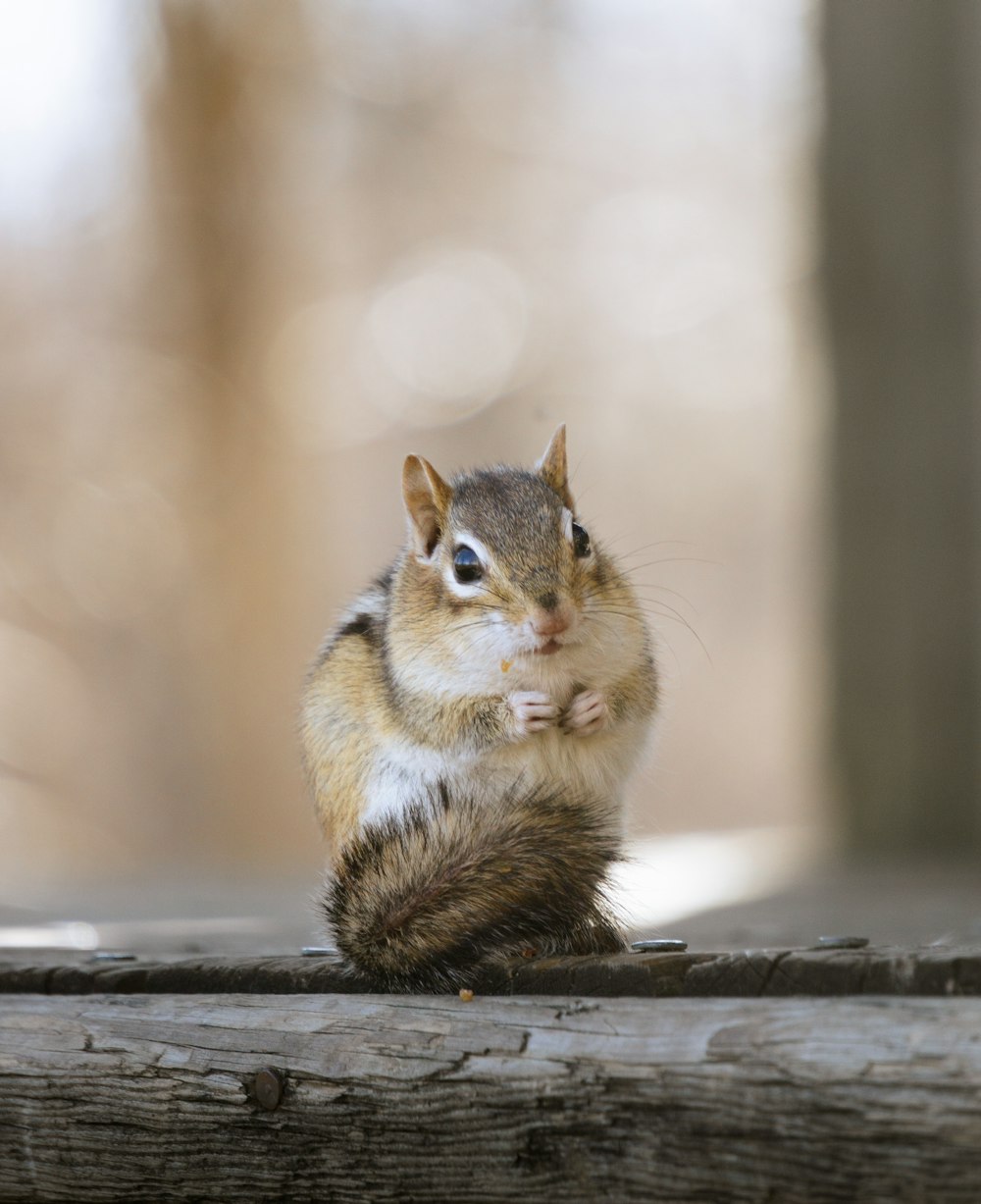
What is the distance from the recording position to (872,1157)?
1177 mm

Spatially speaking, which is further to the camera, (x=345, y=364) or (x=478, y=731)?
(x=345, y=364)

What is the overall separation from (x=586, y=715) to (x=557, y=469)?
17.2 inches

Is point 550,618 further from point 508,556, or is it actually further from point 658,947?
point 658,947

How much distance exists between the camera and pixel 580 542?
6.45 feet

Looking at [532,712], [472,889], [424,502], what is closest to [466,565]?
[424,502]

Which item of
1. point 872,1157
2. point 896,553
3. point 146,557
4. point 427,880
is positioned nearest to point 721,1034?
point 872,1157

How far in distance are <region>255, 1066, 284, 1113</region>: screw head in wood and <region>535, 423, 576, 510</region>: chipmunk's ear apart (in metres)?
0.88

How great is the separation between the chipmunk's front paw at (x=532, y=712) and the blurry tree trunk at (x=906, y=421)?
11.6ft

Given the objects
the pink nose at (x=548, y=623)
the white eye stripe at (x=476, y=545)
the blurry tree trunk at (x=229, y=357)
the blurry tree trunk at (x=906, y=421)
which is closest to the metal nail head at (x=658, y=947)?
the pink nose at (x=548, y=623)

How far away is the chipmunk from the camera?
1.50m

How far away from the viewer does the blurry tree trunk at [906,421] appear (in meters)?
5.04

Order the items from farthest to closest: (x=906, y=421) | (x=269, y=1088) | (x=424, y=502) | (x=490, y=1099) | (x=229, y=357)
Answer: (x=229, y=357), (x=906, y=421), (x=424, y=502), (x=269, y=1088), (x=490, y=1099)

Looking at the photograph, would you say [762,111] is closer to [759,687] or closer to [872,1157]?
[759,687]

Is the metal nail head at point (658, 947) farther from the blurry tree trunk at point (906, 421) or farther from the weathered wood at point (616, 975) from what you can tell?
the blurry tree trunk at point (906, 421)
